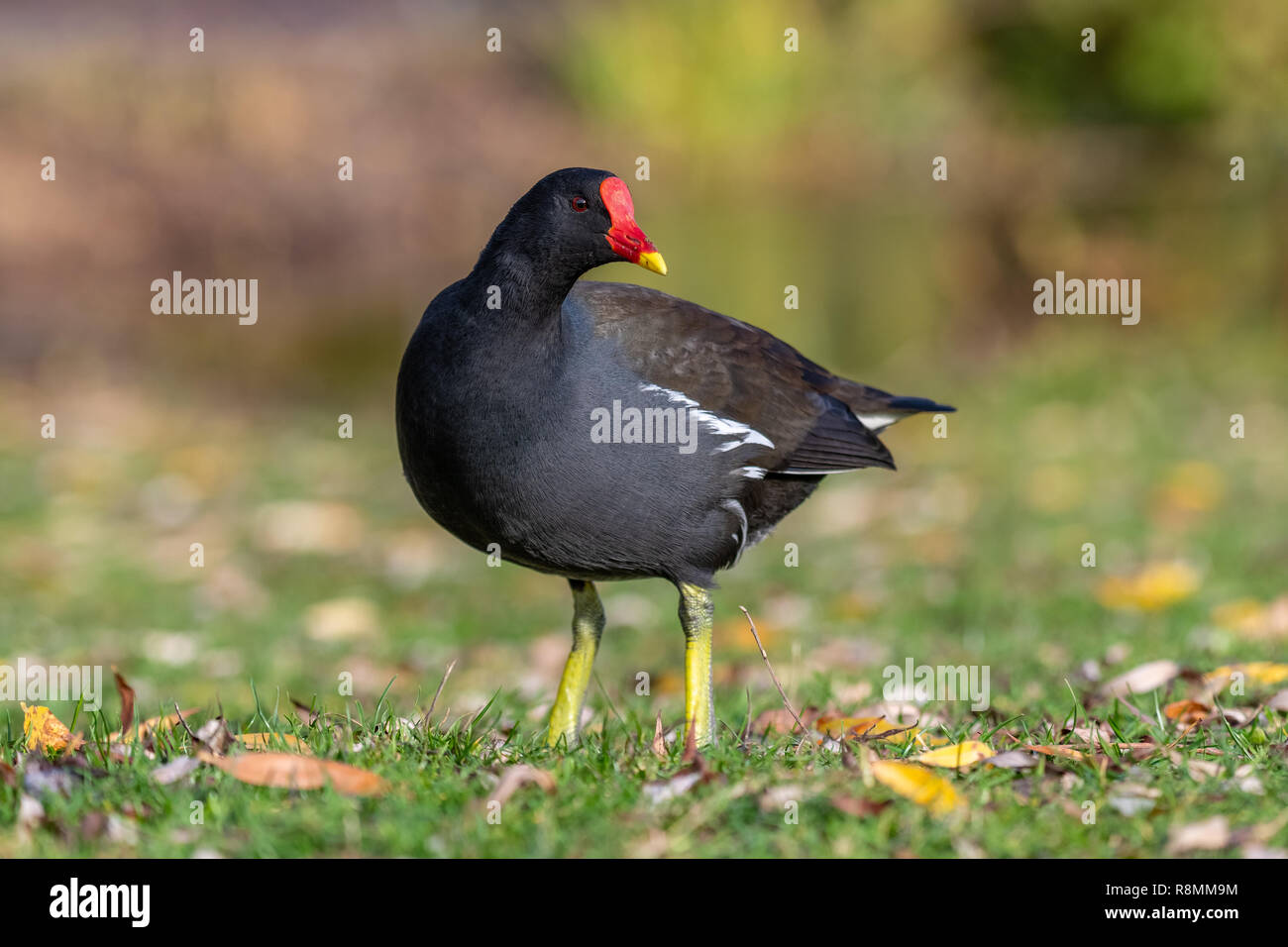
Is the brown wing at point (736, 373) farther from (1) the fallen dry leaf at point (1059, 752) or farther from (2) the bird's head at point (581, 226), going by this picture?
(1) the fallen dry leaf at point (1059, 752)

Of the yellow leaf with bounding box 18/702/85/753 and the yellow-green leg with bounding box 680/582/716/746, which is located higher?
the yellow-green leg with bounding box 680/582/716/746

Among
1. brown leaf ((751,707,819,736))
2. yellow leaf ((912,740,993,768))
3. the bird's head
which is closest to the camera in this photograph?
yellow leaf ((912,740,993,768))

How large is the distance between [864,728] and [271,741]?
1.61 meters

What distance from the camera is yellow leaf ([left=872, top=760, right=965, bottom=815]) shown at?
3.29 metres

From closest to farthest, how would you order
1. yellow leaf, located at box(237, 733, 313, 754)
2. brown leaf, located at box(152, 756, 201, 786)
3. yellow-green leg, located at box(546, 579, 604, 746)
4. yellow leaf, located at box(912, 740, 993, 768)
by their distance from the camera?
1. brown leaf, located at box(152, 756, 201, 786)
2. yellow leaf, located at box(912, 740, 993, 768)
3. yellow leaf, located at box(237, 733, 313, 754)
4. yellow-green leg, located at box(546, 579, 604, 746)

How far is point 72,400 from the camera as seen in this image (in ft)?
45.6

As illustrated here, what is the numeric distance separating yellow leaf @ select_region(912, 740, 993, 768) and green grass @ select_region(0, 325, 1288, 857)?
0.05 m

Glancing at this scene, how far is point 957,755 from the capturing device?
3.62 meters

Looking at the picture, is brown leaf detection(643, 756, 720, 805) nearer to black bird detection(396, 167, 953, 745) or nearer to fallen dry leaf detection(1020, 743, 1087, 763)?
black bird detection(396, 167, 953, 745)

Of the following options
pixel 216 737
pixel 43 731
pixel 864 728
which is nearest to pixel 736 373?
pixel 864 728

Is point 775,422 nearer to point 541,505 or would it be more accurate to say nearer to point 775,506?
point 775,506

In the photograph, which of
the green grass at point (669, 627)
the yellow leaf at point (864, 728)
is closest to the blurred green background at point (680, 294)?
the green grass at point (669, 627)

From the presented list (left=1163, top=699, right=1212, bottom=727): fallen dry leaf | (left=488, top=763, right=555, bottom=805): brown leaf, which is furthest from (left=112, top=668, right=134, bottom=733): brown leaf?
(left=1163, top=699, right=1212, bottom=727): fallen dry leaf

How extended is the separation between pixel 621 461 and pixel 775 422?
2.34 feet
